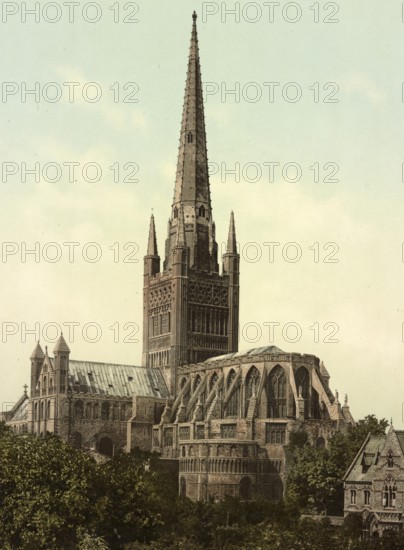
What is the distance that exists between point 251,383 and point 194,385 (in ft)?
52.2

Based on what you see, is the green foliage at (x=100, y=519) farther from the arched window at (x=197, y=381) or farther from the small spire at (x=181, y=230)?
the small spire at (x=181, y=230)

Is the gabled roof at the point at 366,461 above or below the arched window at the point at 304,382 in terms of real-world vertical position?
below

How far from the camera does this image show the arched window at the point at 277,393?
126812mm

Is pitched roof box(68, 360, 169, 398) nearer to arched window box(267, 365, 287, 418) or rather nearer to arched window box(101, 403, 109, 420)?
arched window box(101, 403, 109, 420)

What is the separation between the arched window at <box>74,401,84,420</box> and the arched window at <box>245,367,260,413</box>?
2435 centimetres

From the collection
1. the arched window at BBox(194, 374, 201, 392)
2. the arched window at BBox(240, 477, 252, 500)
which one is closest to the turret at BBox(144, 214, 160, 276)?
the arched window at BBox(194, 374, 201, 392)

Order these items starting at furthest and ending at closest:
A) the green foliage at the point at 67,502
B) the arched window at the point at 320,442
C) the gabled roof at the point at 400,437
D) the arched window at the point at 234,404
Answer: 1. the arched window at the point at 234,404
2. the arched window at the point at 320,442
3. the gabled roof at the point at 400,437
4. the green foliage at the point at 67,502

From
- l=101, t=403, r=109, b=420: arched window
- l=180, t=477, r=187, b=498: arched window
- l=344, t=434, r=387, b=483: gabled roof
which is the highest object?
l=101, t=403, r=109, b=420: arched window

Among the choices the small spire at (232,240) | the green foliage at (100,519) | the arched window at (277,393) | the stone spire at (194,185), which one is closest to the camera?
the green foliage at (100,519)

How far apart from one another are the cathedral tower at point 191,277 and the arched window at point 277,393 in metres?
24.3

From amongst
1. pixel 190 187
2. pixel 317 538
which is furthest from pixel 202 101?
pixel 317 538

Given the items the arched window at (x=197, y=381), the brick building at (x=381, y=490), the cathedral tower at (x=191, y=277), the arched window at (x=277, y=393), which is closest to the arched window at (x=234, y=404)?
the arched window at (x=277, y=393)

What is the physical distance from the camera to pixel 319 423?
120 metres

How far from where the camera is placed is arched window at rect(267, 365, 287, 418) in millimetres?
126812
